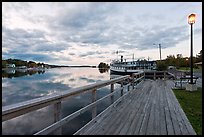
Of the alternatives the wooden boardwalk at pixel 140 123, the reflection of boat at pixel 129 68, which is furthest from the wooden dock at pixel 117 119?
the reflection of boat at pixel 129 68

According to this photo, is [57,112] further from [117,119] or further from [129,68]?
[129,68]

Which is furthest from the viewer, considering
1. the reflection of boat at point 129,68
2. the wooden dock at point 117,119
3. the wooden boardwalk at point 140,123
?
the reflection of boat at point 129,68

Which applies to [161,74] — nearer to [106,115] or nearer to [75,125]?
[75,125]

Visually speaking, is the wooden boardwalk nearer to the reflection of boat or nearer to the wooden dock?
the wooden dock

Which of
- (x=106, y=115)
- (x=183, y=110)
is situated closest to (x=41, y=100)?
(x=106, y=115)

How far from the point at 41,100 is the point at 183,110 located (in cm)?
518

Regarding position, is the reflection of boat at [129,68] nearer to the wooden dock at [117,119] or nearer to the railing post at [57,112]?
the wooden dock at [117,119]

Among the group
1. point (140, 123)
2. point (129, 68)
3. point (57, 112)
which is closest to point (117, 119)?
point (140, 123)

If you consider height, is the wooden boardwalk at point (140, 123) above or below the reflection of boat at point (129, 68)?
below

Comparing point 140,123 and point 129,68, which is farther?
point 129,68

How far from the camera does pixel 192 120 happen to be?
524 cm

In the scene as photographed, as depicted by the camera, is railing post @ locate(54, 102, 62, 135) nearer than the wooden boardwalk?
Yes

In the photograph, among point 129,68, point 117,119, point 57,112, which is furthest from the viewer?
point 129,68

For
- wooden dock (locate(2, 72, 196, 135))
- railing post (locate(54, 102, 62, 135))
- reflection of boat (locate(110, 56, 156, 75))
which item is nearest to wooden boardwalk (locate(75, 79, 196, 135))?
wooden dock (locate(2, 72, 196, 135))
